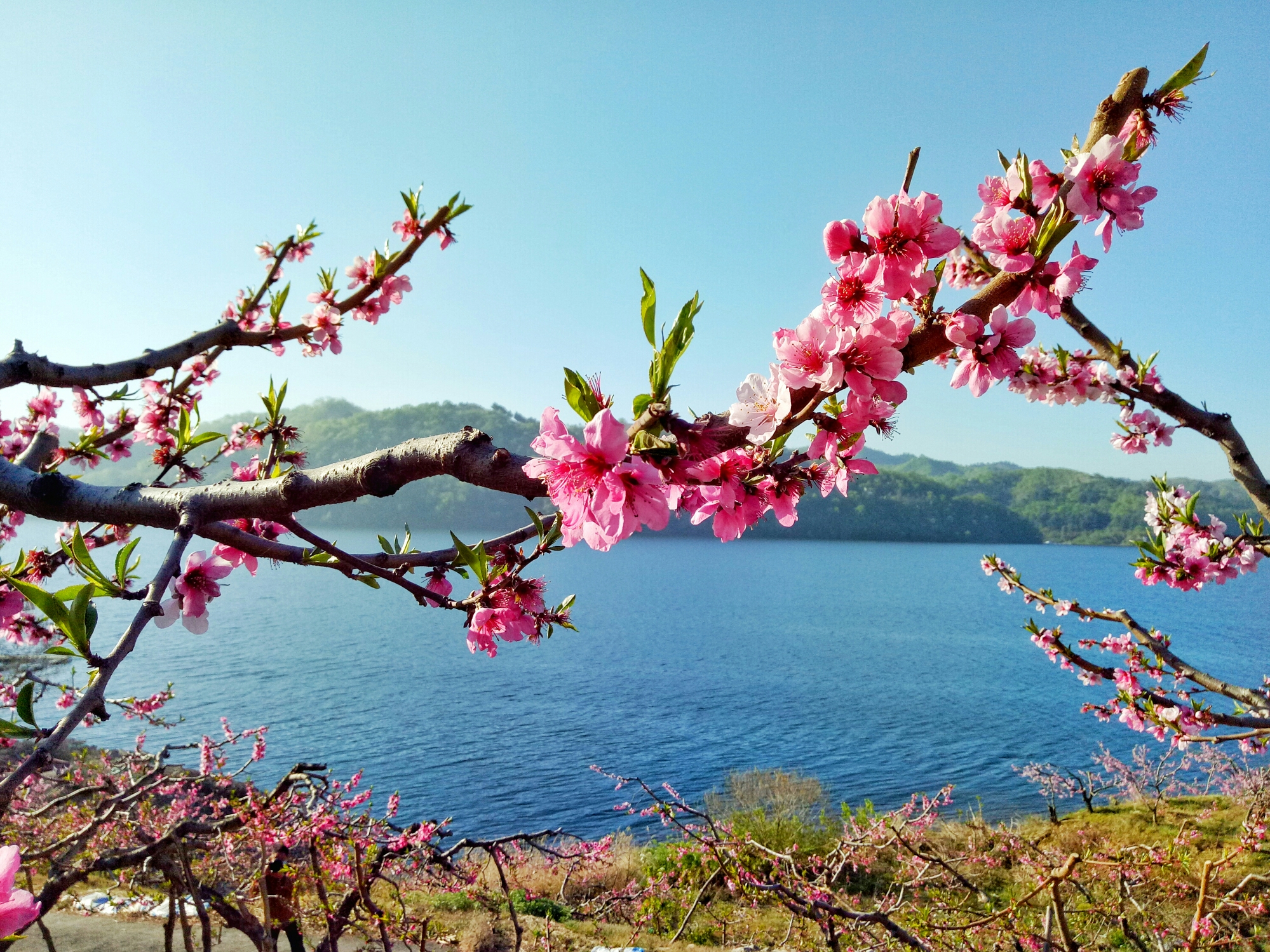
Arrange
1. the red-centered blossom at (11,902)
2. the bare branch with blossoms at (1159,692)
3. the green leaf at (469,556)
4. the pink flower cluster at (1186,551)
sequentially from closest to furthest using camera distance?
the red-centered blossom at (11,902) → the green leaf at (469,556) → the bare branch with blossoms at (1159,692) → the pink flower cluster at (1186,551)

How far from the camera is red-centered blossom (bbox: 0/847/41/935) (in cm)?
80

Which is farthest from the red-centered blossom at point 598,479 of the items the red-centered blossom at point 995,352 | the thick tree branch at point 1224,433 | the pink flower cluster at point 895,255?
the thick tree branch at point 1224,433

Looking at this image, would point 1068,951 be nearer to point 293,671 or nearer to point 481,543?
point 481,543

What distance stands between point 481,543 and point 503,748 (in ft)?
60.9

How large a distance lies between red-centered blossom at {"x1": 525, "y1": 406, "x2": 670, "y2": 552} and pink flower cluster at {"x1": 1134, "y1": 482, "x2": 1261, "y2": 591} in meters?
3.73

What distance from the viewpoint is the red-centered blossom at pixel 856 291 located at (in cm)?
112

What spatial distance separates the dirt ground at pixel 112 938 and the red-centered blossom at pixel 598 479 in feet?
13.5

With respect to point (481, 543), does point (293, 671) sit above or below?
below

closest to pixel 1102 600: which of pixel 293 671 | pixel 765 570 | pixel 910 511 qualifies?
pixel 765 570

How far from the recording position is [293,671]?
25.4m

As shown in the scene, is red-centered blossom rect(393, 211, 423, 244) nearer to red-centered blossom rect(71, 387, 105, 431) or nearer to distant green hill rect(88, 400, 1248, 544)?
red-centered blossom rect(71, 387, 105, 431)

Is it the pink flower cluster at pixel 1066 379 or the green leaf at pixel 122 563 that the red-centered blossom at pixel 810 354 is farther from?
the pink flower cluster at pixel 1066 379

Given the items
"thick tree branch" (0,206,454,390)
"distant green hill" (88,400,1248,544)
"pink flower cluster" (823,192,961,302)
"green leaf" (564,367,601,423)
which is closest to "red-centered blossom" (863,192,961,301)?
"pink flower cluster" (823,192,961,302)

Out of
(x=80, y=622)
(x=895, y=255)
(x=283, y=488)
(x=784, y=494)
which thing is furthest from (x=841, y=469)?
(x=80, y=622)
